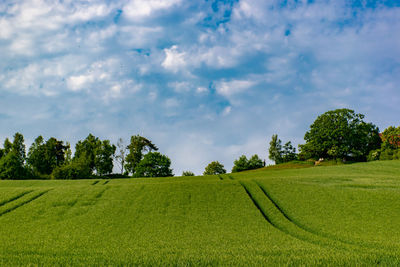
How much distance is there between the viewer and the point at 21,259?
12.7 meters

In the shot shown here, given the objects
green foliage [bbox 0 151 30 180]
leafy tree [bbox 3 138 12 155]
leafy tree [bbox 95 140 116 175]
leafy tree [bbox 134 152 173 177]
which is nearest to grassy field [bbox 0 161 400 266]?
green foliage [bbox 0 151 30 180]

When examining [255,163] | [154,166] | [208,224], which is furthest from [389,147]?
[208,224]

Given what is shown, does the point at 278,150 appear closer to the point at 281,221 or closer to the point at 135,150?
the point at 135,150

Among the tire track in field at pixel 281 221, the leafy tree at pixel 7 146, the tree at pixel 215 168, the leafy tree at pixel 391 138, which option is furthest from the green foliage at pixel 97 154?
the leafy tree at pixel 391 138

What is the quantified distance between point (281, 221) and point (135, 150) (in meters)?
72.7

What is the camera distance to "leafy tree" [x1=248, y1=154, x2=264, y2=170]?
98.0m

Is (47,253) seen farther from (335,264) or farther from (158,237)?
(335,264)

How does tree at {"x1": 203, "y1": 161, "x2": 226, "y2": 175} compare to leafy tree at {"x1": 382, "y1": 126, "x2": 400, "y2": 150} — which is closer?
leafy tree at {"x1": 382, "y1": 126, "x2": 400, "y2": 150}

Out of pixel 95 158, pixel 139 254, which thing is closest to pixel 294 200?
pixel 139 254

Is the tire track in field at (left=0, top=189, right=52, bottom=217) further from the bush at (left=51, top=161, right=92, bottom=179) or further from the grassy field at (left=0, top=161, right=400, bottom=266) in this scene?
the bush at (left=51, top=161, right=92, bottom=179)

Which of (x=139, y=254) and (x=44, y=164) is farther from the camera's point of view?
(x=44, y=164)

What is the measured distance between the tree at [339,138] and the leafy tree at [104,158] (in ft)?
171

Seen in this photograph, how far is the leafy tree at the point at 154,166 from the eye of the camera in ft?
251

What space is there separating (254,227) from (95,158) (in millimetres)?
74311
